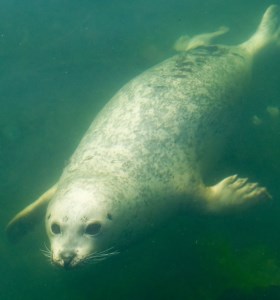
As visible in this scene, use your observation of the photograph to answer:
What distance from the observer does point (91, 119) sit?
5.46 meters

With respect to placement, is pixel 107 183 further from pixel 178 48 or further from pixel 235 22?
pixel 235 22

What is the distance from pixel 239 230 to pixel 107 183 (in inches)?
62.3

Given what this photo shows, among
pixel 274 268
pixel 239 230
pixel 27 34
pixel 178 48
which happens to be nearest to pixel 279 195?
pixel 239 230

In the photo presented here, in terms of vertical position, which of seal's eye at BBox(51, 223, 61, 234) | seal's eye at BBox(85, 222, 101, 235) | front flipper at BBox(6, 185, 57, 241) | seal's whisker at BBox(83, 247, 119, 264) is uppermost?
front flipper at BBox(6, 185, 57, 241)

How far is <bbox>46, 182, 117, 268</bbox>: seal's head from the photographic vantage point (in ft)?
9.70

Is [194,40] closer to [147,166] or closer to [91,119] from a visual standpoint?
[91,119]

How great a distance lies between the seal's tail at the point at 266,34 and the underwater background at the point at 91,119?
210mm

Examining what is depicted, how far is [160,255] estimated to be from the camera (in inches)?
159

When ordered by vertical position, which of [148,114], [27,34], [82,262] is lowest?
[82,262]

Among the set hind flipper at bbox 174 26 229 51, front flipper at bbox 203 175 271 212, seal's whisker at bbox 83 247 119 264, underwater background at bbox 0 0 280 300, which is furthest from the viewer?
hind flipper at bbox 174 26 229 51

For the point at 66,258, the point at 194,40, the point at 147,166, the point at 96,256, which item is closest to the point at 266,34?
the point at 194,40

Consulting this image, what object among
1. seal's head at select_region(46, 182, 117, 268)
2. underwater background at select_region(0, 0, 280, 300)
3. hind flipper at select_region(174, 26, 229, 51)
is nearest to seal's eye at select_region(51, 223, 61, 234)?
seal's head at select_region(46, 182, 117, 268)

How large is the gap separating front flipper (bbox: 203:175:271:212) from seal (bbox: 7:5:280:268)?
0.01m

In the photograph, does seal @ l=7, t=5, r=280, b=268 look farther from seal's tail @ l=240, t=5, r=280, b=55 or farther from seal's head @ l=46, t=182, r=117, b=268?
seal's tail @ l=240, t=5, r=280, b=55
